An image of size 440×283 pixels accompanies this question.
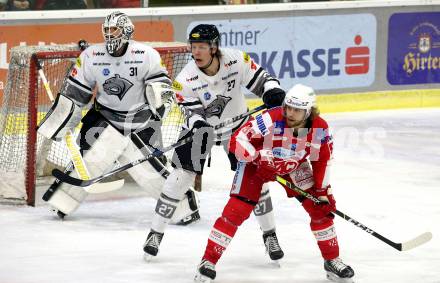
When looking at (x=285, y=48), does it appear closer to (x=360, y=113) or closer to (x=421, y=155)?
(x=360, y=113)

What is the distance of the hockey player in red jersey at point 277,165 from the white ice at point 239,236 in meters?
0.25

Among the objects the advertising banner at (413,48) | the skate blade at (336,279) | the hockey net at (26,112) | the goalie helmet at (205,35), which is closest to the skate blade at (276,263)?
the skate blade at (336,279)

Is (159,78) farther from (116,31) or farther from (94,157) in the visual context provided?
(94,157)

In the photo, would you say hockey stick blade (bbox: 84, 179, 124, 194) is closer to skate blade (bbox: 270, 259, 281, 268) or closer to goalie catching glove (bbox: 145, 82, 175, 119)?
goalie catching glove (bbox: 145, 82, 175, 119)

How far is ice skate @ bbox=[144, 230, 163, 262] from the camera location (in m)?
4.87

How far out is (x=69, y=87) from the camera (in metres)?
5.69

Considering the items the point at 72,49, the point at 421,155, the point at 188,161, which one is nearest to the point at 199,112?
the point at 188,161

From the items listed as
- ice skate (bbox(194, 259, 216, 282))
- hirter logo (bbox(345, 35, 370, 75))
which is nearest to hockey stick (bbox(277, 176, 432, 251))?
ice skate (bbox(194, 259, 216, 282))

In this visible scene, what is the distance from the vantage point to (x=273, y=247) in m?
4.86

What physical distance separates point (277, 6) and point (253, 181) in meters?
4.63

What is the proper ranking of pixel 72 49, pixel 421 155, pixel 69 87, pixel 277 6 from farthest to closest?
1. pixel 277 6
2. pixel 421 155
3. pixel 72 49
4. pixel 69 87

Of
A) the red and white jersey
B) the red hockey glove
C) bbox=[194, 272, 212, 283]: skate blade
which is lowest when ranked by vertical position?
bbox=[194, 272, 212, 283]: skate blade

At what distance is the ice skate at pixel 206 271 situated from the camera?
4.45 metres

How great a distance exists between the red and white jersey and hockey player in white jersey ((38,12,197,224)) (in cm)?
128
